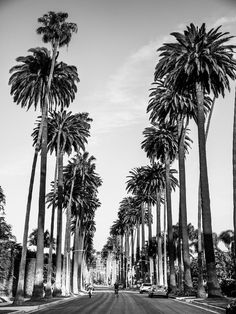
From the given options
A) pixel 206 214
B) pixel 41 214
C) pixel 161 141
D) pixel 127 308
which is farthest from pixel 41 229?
pixel 161 141

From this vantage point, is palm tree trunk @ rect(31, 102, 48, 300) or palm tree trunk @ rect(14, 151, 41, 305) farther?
palm tree trunk @ rect(31, 102, 48, 300)

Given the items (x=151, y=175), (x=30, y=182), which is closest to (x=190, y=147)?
(x=151, y=175)

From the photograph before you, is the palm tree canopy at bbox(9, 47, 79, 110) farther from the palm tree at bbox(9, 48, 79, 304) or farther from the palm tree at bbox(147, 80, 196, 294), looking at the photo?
the palm tree at bbox(147, 80, 196, 294)

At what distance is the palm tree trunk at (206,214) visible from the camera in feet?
103

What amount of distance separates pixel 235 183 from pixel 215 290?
29.3 feet

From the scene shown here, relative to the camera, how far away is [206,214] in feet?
108

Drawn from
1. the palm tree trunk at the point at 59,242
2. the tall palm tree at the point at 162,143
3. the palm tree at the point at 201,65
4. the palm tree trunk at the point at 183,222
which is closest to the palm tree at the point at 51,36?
the palm tree at the point at 201,65

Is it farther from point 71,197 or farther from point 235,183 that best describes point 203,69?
point 71,197

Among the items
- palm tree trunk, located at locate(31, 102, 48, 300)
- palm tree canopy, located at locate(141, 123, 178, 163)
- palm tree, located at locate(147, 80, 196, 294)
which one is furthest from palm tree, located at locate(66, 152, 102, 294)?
palm tree trunk, located at locate(31, 102, 48, 300)

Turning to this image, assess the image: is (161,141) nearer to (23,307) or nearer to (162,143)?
(162,143)

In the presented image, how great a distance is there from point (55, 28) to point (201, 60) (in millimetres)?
13273

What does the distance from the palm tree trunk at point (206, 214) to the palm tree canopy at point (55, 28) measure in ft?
41.2

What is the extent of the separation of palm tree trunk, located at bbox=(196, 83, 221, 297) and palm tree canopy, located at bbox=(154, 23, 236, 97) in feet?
4.16

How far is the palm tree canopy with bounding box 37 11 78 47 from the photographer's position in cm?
3781
